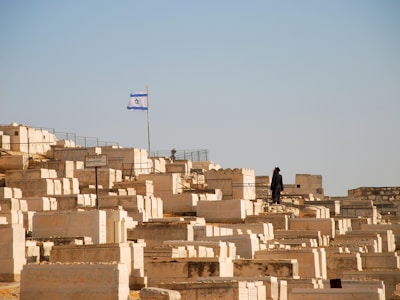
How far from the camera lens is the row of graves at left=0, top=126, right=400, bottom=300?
21.8m

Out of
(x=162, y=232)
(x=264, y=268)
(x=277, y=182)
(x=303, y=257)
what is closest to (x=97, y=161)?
(x=162, y=232)

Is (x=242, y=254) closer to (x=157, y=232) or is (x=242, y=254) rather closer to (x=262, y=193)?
(x=157, y=232)

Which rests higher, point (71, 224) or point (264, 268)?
point (71, 224)

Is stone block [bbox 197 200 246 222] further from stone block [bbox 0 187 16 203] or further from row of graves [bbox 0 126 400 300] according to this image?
stone block [bbox 0 187 16 203]

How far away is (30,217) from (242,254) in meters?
4.94

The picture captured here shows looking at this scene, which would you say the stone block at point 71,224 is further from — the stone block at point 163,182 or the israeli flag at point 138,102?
the israeli flag at point 138,102

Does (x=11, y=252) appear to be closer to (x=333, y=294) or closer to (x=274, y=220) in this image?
(x=333, y=294)

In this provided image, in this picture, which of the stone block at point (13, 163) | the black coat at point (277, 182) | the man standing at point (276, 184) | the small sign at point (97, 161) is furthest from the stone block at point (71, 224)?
the black coat at point (277, 182)

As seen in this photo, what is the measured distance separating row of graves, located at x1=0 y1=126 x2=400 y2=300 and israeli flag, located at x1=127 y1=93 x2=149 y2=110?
1517 centimetres

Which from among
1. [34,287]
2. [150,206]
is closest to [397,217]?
[150,206]

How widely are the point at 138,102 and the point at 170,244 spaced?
36.1 meters

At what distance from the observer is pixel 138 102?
63.6 m

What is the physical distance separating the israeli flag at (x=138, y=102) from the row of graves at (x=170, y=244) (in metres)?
15.2

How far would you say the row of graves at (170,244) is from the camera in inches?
859
